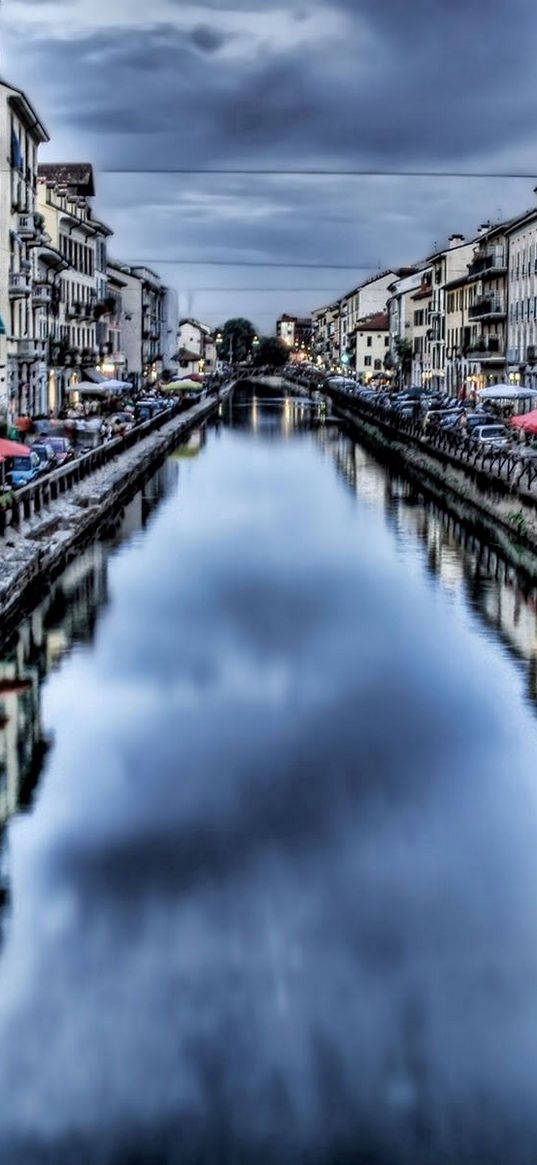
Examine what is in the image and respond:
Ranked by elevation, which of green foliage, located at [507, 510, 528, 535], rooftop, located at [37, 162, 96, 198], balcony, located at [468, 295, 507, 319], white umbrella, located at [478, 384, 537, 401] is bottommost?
green foliage, located at [507, 510, 528, 535]

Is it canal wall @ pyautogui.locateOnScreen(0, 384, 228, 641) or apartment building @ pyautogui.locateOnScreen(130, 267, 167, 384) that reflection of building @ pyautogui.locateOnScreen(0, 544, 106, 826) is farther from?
apartment building @ pyautogui.locateOnScreen(130, 267, 167, 384)

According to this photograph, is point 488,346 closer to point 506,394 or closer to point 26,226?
point 506,394

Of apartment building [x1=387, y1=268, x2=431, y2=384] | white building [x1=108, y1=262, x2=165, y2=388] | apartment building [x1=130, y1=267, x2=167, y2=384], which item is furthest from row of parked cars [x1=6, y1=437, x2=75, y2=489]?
apartment building [x1=387, y1=268, x2=431, y2=384]

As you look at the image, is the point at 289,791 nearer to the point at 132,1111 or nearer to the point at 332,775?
the point at 332,775

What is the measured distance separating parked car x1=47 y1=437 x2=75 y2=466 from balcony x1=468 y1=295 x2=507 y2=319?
156 feet

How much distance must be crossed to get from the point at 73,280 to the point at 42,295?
17.7 m

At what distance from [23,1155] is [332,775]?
9.48 metres

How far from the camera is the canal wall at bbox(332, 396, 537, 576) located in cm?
3866

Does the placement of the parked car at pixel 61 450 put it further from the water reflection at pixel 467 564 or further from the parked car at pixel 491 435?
the parked car at pixel 491 435

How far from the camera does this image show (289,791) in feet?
62.4

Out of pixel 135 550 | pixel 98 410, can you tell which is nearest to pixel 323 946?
pixel 135 550

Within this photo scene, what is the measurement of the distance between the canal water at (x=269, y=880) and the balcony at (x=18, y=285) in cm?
3448

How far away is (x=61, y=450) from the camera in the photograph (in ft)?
168

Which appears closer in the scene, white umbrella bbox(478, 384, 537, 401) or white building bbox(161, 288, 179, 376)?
white umbrella bbox(478, 384, 537, 401)
